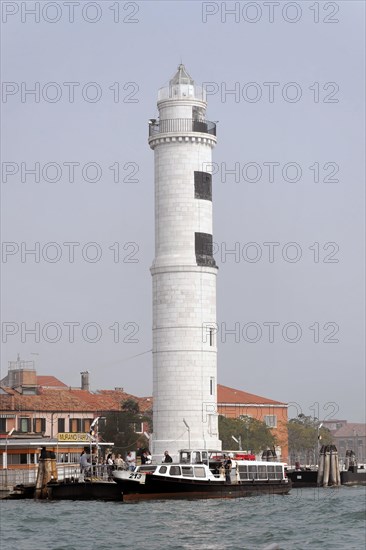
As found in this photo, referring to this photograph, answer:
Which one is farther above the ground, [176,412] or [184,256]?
[184,256]

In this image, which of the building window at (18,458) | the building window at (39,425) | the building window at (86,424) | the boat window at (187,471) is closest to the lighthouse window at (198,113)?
the building window at (18,458)

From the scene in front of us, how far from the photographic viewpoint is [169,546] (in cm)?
3434

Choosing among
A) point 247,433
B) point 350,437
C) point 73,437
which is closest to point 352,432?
point 350,437

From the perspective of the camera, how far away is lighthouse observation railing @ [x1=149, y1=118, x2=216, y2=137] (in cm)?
7244

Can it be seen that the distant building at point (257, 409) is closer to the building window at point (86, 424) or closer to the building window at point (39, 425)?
the building window at point (86, 424)

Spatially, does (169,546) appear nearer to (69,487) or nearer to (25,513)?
(25,513)

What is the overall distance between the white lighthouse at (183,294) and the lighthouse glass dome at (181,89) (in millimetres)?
2143

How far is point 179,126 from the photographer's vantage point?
238 ft

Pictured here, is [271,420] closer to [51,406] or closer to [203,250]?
[51,406]

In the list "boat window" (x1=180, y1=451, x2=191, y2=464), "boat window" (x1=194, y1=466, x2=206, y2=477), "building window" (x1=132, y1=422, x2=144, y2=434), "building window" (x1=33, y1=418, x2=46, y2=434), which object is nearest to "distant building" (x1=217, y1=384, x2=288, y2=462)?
"building window" (x1=132, y1=422, x2=144, y2=434)

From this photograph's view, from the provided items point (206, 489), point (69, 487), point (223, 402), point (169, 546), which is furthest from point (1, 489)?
point (223, 402)

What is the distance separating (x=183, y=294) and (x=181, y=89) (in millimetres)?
12320

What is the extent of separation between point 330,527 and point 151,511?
958 cm

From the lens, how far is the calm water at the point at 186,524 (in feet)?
114
